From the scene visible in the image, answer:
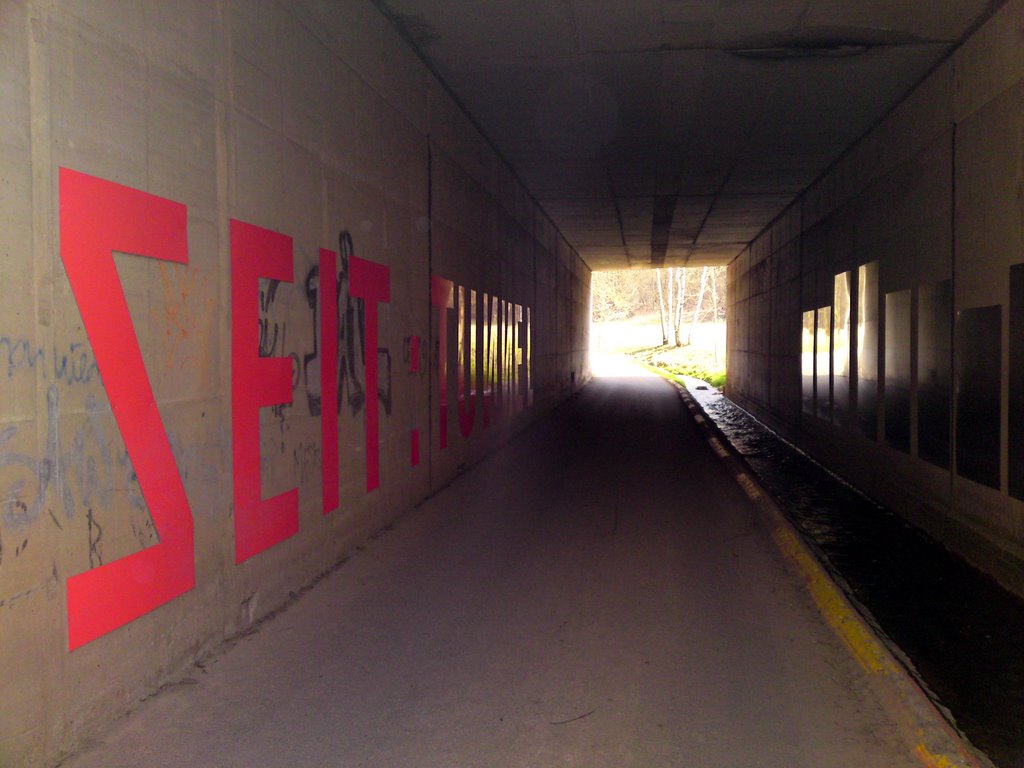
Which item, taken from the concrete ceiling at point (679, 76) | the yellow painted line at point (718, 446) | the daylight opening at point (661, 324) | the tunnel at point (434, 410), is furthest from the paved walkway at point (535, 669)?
the daylight opening at point (661, 324)

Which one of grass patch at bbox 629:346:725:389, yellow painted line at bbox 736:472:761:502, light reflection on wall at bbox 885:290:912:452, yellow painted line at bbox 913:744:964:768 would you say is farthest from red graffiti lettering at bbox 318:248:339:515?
grass patch at bbox 629:346:725:389

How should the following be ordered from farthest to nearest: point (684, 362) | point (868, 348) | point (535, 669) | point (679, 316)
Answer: point (679, 316) < point (684, 362) < point (868, 348) < point (535, 669)

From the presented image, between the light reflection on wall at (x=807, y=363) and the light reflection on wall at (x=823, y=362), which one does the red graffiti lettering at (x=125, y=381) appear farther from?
the light reflection on wall at (x=807, y=363)

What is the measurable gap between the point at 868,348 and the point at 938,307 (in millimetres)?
2833

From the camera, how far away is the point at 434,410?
938 centimetres

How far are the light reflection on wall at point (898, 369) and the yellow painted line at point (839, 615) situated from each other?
9.66ft

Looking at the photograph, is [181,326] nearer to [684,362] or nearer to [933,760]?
[933,760]

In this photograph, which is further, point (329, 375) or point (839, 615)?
point (329, 375)

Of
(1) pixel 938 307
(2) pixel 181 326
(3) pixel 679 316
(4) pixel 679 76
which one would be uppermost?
(4) pixel 679 76

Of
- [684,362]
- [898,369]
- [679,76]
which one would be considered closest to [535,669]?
[898,369]

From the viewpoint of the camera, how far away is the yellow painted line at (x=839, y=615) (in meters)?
4.56

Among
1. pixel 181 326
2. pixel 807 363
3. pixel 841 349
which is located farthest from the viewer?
pixel 807 363

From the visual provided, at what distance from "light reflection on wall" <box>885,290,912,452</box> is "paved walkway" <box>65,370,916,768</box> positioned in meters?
2.66

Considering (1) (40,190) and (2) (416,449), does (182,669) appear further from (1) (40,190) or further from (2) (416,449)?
(2) (416,449)
